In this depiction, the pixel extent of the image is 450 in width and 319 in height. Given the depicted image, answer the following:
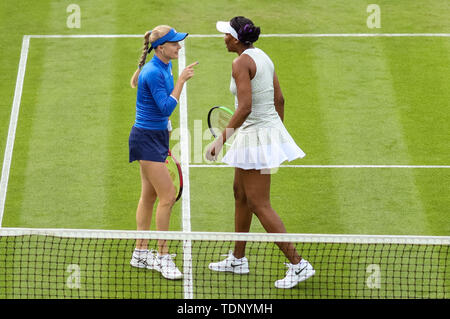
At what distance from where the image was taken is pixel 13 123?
1310 cm

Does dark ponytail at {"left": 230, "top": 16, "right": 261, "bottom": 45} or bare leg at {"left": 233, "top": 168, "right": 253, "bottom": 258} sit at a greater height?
dark ponytail at {"left": 230, "top": 16, "right": 261, "bottom": 45}

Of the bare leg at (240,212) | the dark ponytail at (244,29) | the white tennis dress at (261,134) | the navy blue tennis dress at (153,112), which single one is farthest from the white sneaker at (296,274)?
the dark ponytail at (244,29)

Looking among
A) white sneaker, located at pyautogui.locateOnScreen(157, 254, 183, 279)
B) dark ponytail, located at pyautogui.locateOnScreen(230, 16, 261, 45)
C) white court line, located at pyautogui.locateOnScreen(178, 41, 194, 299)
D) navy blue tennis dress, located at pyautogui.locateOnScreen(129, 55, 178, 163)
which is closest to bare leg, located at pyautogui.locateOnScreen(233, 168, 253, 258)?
white court line, located at pyautogui.locateOnScreen(178, 41, 194, 299)

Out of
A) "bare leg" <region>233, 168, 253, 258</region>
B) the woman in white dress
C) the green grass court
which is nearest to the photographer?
the woman in white dress

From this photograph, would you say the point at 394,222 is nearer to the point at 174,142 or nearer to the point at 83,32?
the point at 174,142

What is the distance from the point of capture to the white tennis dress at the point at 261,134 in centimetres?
912

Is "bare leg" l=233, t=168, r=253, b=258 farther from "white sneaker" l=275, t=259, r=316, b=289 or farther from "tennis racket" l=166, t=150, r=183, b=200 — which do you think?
"tennis racket" l=166, t=150, r=183, b=200

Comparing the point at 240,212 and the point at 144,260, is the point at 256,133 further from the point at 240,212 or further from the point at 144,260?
the point at 144,260

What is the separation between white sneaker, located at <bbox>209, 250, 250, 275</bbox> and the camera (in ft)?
32.0

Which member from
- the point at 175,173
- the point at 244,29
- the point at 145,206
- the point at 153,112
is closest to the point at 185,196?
the point at 175,173

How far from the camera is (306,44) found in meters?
15.2

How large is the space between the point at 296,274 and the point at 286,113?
4.39 m

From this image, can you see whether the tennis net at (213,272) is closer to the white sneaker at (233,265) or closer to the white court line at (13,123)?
the white sneaker at (233,265)
